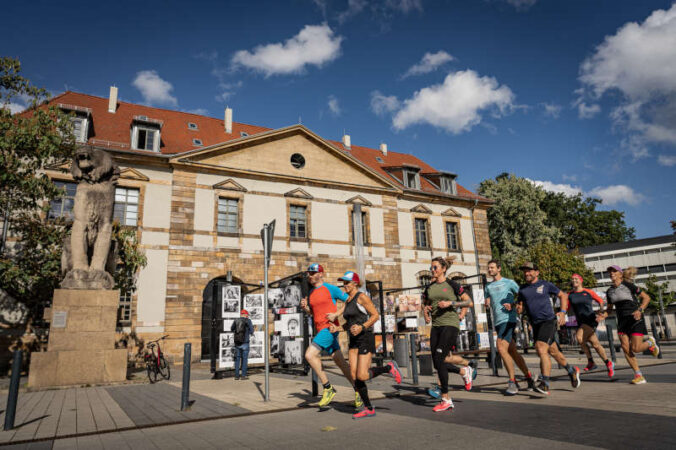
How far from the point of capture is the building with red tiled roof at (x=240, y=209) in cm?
1948


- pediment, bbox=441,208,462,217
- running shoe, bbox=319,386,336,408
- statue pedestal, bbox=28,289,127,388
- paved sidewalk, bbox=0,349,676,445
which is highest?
pediment, bbox=441,208,462,217

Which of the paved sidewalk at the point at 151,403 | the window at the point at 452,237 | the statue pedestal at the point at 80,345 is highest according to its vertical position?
the window at the point at 452,237

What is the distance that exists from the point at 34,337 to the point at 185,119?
15248mm

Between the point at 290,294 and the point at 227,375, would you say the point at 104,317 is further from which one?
the point at 290,294

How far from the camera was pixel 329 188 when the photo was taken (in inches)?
980

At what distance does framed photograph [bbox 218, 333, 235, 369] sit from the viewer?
41.3ft

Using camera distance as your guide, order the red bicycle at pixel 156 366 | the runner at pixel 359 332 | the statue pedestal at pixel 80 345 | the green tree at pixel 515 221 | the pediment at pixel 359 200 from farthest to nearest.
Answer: the green tree at pixel 515 221 < the pediment at pixel 359 200 < the red bicycle at pixel 156 366 < the statue pedestal at pixel 80 345 < the runner at pixel 359 332

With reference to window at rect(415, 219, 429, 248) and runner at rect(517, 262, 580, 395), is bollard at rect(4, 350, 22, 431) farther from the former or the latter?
A: window at rect(415, 219, 429, 248)

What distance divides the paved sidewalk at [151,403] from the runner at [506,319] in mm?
524

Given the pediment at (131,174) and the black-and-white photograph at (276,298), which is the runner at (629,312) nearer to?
the black-and-white photograph at (276,298)

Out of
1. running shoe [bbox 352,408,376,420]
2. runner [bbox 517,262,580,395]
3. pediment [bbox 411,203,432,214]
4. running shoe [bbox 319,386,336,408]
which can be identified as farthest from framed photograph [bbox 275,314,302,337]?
pediment [bbox 411,203,432,214]

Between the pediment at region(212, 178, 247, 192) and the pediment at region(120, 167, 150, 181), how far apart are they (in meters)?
3.28

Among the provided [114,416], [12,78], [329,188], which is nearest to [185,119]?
[329,188]

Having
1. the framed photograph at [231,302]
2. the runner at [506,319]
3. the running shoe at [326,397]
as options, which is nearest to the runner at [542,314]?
the runner at [506,319]
